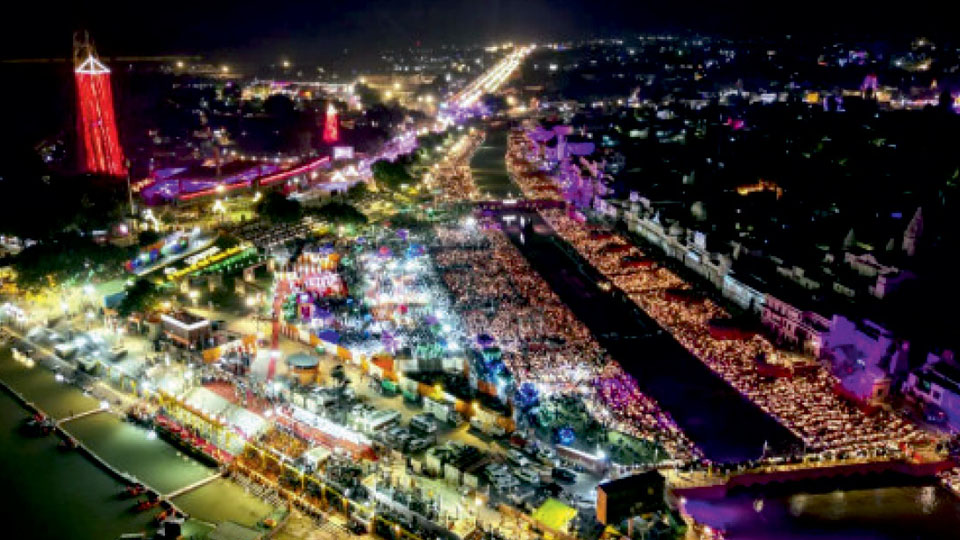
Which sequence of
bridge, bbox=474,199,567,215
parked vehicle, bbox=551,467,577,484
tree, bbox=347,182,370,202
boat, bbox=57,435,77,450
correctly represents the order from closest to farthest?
1. parked vehicle, bbox=551,467,577,484
2. boat, bbox=57,435,77,450
3. bridge, bbox=474,199,567,215
4. tree, bbox=347,182,370,202

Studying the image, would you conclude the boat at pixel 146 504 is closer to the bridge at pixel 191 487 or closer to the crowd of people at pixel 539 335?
the bridge at pixel 191 487

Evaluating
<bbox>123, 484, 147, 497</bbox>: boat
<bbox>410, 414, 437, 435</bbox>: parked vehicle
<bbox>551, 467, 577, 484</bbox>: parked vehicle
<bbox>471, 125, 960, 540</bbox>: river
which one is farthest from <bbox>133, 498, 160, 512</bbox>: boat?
<bbox>471, 125, 960, 540</bbox>: river

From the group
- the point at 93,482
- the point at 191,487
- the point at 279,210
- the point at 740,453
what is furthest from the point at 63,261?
Result: the point at 740,453

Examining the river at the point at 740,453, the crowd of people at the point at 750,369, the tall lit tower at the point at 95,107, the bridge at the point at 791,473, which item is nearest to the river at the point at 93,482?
the bridge at the point at 791,473

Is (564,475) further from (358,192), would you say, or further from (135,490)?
(358,192)

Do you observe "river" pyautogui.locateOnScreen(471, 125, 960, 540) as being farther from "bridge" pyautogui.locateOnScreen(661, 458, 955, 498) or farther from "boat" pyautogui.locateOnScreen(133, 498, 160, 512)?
"boat" pyautogui.locateOnScreen(133, 498, 160, 512)

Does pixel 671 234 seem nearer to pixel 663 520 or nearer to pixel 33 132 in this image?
pixel 663 520

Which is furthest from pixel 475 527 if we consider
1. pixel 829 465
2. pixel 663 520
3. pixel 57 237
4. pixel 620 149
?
pixel 620 149
